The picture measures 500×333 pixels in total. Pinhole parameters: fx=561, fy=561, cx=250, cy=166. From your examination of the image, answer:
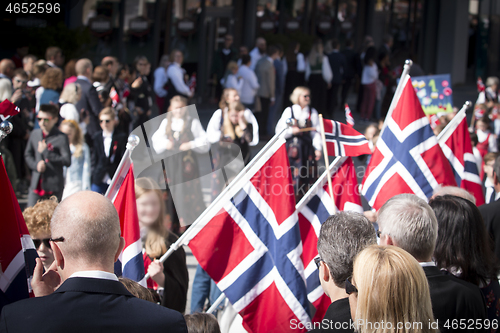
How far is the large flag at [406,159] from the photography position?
431cm

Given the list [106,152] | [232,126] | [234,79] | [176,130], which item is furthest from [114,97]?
[234,79]

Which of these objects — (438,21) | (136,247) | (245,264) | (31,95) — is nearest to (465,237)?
(245,264)

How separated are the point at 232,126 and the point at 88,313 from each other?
5.16 m

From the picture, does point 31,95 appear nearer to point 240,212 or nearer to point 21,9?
point 21,9

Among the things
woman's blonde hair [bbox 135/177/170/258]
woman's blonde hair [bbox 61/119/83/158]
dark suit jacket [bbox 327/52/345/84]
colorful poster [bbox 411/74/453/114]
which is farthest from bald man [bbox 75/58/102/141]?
dark suit jacket [bbox 327/52/345/84]

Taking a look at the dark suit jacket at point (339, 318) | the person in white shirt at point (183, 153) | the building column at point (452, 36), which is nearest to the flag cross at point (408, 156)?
the person in white shirt at point (183, 153)

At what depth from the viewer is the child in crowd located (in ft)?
20.5

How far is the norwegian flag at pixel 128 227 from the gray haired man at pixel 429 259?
138cm

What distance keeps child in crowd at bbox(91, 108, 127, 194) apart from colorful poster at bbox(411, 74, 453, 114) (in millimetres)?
5223

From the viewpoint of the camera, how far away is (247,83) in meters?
11.6

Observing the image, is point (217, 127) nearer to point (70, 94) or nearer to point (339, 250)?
point (70, 94)

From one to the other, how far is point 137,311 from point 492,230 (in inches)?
110

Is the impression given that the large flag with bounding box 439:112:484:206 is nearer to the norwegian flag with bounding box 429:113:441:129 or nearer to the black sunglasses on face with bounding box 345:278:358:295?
the norwegian flag with bounding box 429:113:441:129

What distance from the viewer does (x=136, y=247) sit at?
3.22 m
